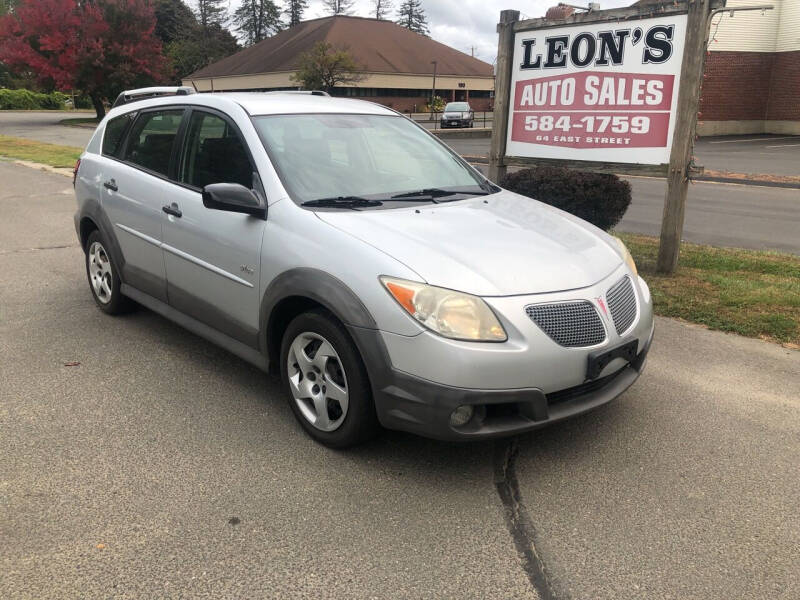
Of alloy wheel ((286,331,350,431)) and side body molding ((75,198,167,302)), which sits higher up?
side body molding ((75,198,167,302))

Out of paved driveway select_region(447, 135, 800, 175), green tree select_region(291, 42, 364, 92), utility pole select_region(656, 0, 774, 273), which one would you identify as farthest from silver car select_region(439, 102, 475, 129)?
utility pole select_region(656, 0, 774, 273)

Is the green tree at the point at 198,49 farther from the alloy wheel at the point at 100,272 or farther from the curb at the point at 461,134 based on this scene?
the alloy wheel at the point at 100,272

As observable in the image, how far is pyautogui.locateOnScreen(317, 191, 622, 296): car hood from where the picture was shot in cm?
325

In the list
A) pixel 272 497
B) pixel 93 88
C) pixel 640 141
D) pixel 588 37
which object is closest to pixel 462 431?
pixel 272 497

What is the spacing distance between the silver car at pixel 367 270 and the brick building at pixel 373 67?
4706 cm

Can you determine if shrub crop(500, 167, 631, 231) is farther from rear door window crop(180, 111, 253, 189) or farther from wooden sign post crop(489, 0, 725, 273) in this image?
rear door window crop(180, 111, 253, 189)

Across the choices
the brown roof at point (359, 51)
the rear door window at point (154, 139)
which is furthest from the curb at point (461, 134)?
the rear door window at point (154, 139)

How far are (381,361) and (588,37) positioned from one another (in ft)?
17.1

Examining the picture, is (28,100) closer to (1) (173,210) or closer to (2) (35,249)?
(2) (35,249)

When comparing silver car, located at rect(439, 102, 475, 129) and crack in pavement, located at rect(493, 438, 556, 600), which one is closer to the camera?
crack in pavement, located at rect(493, 438, 556, 600)

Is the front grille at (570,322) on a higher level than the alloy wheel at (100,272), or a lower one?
higher

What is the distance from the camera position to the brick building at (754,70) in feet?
114

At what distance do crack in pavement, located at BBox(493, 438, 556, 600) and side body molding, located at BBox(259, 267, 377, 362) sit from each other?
38.7 inches

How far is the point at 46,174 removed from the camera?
50.8 feet
